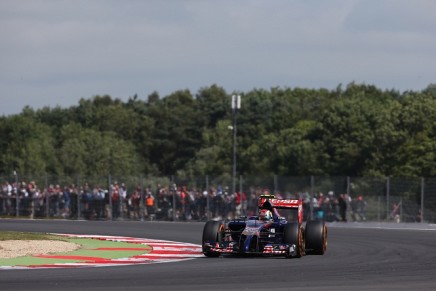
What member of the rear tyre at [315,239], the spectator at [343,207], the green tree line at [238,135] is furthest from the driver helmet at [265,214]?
the green tree line at [238,135]

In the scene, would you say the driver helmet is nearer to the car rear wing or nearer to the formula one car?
the formula one car

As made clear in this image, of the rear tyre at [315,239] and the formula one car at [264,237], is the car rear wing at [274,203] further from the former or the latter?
the rear tyre at [315,239]

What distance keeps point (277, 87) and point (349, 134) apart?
5920 centimetres

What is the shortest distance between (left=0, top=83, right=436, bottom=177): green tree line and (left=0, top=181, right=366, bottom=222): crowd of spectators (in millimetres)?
22588

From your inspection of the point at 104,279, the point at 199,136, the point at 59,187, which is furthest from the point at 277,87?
the point at 104,279

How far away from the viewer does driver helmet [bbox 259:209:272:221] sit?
22.9 meters

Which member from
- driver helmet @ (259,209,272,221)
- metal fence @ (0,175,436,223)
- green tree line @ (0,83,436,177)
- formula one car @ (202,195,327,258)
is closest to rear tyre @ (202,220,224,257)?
formula one car @ (202,195,327,258)

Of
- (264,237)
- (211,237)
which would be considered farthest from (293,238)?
(211,237)

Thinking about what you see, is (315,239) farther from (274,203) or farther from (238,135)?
(238,135)

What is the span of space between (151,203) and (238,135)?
72.6 m

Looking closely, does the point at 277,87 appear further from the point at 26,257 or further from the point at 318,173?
the point at 26,257

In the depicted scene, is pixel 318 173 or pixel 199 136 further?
pixel 199 136

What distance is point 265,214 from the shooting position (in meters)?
23.0

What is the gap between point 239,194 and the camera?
150ft
